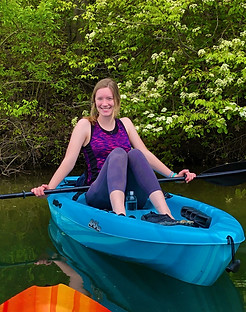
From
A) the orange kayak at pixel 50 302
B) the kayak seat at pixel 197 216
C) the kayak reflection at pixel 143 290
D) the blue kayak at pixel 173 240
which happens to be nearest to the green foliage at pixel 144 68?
the kayak seat at pixel 197 216

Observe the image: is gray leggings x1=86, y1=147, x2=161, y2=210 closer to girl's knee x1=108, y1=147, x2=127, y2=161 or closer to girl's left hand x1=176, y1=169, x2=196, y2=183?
girl's knee x1=108, y1=147, x2=127, y2=161

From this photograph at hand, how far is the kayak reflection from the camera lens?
2.09m

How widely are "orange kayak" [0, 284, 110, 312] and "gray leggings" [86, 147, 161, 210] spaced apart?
45.3 inches

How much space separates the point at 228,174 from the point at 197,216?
0.68 metres

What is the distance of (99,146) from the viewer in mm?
3105

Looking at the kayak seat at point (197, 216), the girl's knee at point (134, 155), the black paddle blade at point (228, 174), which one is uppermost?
the girl's knee at point (134, 155)

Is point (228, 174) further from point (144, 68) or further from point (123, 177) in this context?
point (144, 68)

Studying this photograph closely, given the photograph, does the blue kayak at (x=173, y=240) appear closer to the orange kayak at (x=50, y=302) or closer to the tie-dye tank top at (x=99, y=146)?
the tie-dye tank top at (x=99, y=146)

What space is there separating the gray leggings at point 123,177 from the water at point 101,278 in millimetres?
361

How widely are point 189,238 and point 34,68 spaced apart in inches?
203

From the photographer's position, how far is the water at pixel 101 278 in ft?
6.99

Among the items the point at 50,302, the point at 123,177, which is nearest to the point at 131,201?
the point at 123,177

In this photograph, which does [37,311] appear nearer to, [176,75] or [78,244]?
[78,244]

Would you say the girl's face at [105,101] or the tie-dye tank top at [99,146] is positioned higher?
the girl's face at [105,101]
